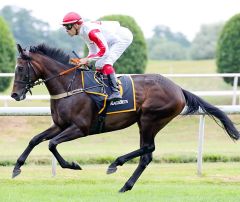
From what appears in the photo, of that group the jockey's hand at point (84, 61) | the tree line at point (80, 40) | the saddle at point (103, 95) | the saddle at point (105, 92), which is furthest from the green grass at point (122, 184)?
the tree line at point (80, 40)

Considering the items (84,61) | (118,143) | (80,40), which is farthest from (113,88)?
(80,40)

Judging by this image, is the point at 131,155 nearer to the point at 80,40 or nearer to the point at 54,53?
the point at 54,53

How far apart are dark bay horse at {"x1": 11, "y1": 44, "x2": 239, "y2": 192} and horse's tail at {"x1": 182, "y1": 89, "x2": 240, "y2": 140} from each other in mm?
94

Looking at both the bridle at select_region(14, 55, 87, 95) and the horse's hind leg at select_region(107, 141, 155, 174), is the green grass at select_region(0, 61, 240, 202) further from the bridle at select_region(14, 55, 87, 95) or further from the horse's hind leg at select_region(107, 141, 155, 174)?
the bridle at select_region(14, 55, 87, 95)

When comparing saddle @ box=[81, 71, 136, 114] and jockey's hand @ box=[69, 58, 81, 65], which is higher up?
jockey's hand @ box=[69, 58, 81, 65]

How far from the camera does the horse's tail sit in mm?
8898

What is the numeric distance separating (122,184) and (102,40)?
69.3 inches

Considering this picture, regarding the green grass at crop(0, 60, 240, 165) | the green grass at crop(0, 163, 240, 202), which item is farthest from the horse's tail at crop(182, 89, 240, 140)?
the green grass at crop(0, 60, 240, 165)

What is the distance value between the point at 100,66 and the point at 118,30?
55 cm

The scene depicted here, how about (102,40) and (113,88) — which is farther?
(113,88)

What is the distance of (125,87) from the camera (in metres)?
8.46

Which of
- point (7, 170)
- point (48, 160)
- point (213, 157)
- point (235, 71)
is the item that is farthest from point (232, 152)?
point (235, 71)

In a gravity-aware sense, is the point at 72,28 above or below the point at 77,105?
above

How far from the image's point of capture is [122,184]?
348 inches
